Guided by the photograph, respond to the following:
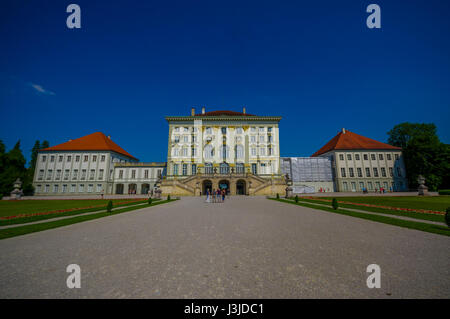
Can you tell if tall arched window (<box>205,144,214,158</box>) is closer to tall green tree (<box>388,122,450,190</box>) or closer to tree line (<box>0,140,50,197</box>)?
tree line (<box>0,140,50,197</box>)

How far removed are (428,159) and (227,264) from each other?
5525cm

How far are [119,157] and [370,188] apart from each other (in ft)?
204

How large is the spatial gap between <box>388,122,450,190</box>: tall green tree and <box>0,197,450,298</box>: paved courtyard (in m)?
47.1

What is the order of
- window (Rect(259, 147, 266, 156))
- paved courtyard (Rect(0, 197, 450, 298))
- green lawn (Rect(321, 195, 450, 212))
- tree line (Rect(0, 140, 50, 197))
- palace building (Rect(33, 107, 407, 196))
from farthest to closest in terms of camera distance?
window (Rect(259, 147, 266, 156)) < palace building (Rect(33, 107, 407, 196)) < tree line (Rect(0, 140, 50, 197)) < green lawn (Rect(321, 195, 450, 212)) < paved courtyard (Rect(0, 197, 450, 298))

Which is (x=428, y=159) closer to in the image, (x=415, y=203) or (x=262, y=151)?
(x=262, y=151)

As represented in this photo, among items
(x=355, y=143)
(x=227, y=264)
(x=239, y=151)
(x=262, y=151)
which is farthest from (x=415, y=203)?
(x=355, y=143)

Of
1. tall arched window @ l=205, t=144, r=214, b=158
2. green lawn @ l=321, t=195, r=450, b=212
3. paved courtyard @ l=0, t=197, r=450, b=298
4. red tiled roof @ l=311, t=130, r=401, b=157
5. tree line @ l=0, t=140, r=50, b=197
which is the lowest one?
paved courtyard @ l=0, t=197, r=450, b=298

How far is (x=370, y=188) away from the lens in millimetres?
44594

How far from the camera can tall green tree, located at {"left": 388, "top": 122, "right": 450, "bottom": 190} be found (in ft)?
124

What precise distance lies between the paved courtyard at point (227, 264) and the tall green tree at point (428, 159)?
4711cm

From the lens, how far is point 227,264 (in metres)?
3.93

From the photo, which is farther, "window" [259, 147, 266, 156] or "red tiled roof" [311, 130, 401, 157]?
"red tiled roof" [311, 130, 401, 157]

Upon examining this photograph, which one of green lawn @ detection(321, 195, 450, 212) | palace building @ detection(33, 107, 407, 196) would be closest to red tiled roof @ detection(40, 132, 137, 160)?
palace building @ detection(33, 107, 407, 196)

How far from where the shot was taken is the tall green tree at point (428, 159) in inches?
1487
